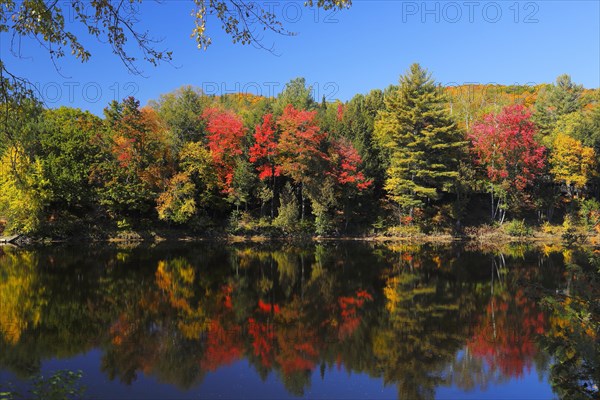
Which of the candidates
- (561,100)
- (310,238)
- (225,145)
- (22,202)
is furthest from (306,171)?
(561,100)

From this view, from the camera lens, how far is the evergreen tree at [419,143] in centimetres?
3647

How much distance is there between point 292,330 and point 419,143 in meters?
27.8

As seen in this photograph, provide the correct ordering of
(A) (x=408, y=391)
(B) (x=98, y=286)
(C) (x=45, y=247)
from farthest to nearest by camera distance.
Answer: (C) (x=45, y=247) < (B) (x=98, y=286) < (A) (x=408, y=391)

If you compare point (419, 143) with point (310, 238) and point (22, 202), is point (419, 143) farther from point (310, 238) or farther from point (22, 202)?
point (22, 202)

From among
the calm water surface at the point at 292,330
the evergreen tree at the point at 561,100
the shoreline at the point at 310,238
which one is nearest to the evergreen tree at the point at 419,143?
the shoreline at the point at 310,238

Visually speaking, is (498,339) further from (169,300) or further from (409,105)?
(409,105)

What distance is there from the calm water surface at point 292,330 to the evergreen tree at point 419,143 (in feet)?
47.7

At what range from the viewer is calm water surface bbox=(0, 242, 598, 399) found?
28.8 feet

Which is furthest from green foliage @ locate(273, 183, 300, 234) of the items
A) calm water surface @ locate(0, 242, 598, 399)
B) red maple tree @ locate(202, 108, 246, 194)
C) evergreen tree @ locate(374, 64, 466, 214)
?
calm water surface @ locate(0, 242, 598, 399)

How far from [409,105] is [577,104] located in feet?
107

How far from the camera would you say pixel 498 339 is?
11.6m

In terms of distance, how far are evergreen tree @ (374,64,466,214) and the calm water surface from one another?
47.7 feet

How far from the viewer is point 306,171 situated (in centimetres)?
3556

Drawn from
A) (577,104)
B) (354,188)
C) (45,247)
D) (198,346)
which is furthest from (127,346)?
(577,104)
